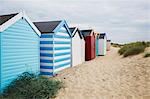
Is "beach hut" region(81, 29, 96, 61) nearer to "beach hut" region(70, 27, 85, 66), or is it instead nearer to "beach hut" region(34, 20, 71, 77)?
"beach hut" region(70, 27, 85, 66)

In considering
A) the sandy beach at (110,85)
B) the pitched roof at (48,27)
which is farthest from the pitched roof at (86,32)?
the sandy beach at (110,85)

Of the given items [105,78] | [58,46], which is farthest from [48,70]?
[105,78]

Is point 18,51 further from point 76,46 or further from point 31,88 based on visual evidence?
point 76,46

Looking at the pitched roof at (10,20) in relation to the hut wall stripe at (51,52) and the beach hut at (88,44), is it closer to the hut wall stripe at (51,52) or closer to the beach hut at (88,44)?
the hut wall stripe at (51,52)

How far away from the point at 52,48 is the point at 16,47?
2.64m

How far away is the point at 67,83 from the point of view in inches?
366

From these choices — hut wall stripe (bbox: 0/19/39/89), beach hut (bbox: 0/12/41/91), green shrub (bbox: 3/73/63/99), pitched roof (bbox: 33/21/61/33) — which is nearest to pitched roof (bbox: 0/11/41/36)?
beach hut (bbox: 0/12/41/91)

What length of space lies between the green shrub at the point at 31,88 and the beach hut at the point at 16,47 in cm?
31

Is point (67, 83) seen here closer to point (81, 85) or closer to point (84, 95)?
point (81, 85)

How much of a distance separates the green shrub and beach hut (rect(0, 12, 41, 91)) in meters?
0.31

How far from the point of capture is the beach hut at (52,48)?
36.0 ft

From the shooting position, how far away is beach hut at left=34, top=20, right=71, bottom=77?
11.0 meters

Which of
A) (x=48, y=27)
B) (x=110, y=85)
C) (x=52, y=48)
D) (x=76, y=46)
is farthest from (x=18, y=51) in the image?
(x=76, y=46)

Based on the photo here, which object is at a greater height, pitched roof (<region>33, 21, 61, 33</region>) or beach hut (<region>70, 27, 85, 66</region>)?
pitched roof (<region>33, 21, 61, 33</region>)
